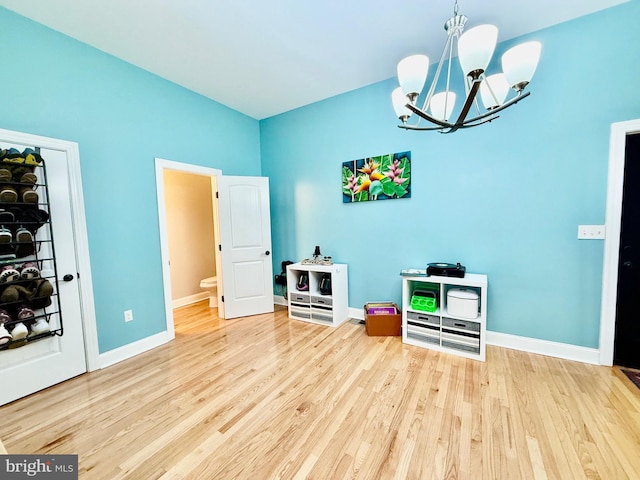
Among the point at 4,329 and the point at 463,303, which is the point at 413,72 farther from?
the point at 4,329

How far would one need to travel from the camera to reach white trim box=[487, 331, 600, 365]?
6.82ft

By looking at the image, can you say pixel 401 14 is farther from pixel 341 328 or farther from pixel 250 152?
pixel 341 328

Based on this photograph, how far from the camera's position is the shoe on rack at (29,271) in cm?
182

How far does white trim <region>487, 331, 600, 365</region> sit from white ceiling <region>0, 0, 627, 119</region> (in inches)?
108

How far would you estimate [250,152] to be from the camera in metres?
3.72

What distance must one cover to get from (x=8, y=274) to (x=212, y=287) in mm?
2144

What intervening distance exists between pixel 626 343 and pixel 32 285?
472cm

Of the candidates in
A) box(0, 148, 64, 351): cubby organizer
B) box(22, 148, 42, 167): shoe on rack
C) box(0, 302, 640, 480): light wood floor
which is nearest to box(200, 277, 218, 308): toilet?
box(0, 302, 640, 480): light wood floor

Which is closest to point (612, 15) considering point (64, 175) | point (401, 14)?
point (401, 14)

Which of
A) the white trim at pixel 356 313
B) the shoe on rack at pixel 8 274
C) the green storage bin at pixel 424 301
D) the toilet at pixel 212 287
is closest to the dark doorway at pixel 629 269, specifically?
the green storage bin at pixel 424 301

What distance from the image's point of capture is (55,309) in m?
2.00

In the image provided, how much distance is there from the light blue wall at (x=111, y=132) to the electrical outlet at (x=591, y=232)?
155 inches

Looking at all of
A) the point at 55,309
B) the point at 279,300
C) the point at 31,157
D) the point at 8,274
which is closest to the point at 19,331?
the point at 55,309

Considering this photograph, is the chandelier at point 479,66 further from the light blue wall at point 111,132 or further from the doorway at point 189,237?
the doorway at point 189,237
